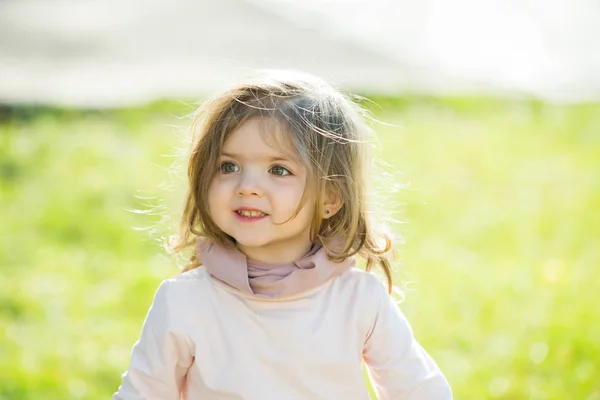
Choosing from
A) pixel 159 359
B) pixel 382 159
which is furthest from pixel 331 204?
pixel 382 159

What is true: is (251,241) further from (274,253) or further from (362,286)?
(362,286)

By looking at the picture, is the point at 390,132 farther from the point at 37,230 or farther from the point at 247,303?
the point at 247,303

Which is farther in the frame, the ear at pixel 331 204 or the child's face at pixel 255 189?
the ear at pixel 331 204

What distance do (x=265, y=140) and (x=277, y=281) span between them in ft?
1.05

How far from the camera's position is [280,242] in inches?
90.1

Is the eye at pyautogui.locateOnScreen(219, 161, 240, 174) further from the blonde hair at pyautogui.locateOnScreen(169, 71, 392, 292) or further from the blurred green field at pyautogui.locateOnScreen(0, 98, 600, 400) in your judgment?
the blurred green field at pyautogui.locateOnScreen(0, 98, 600, 400)

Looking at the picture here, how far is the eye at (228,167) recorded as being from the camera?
7.29 feet

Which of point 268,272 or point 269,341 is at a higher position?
point 268,272

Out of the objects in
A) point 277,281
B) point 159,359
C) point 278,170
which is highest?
point 278,170

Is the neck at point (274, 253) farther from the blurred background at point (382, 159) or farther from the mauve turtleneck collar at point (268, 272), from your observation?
the blurred background at point (382, 159)

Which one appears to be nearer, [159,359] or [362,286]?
[159,359]

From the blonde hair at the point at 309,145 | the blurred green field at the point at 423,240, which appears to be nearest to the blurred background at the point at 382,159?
the blurred green field at the point at 423,240

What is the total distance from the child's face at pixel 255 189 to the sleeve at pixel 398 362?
1.01ft

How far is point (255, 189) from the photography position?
2152 millimetres
